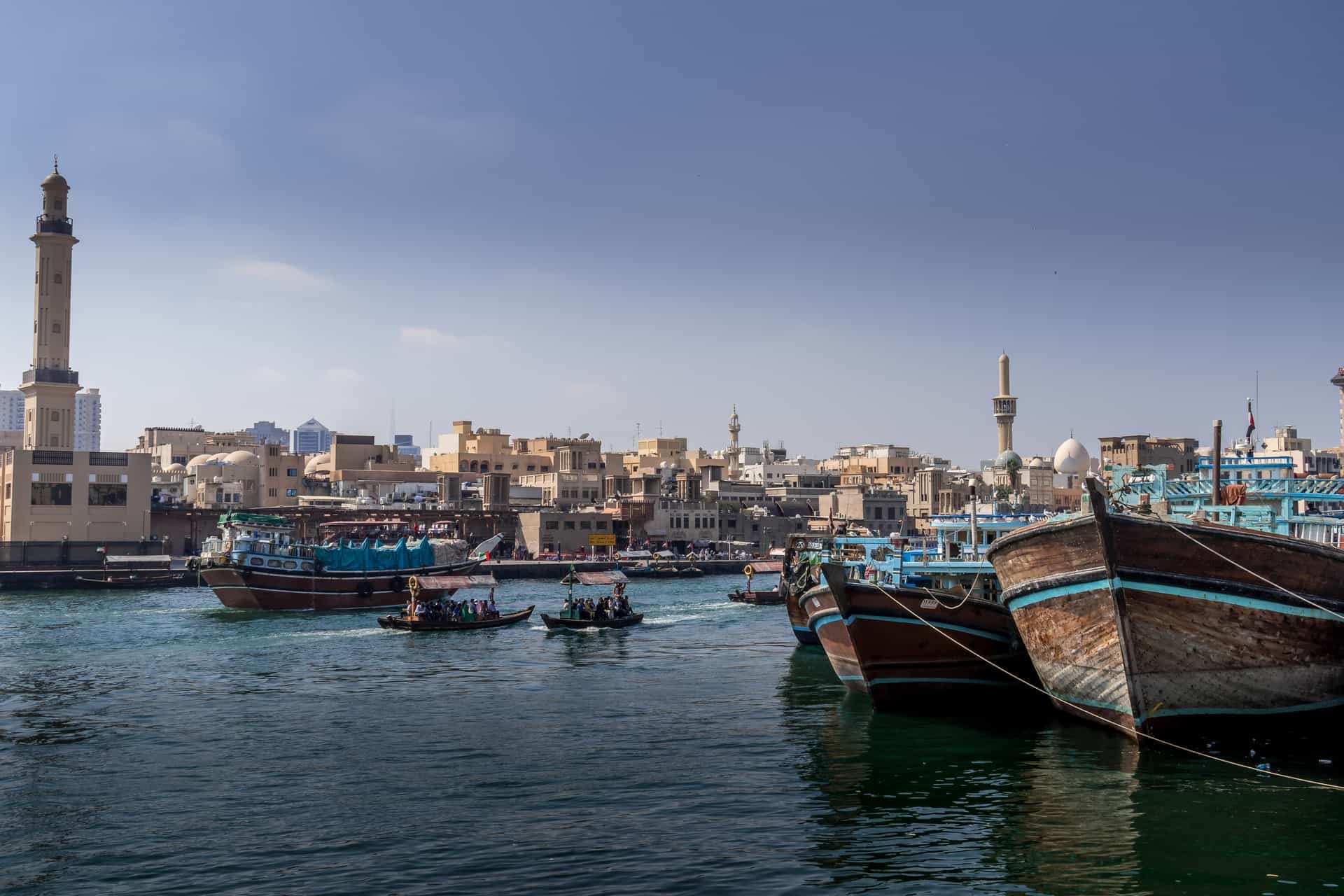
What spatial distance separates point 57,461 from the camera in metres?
91.6

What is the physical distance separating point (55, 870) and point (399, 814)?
5351mm

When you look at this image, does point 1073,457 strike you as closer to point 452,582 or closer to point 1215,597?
point 452,582

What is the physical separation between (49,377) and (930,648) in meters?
91.8

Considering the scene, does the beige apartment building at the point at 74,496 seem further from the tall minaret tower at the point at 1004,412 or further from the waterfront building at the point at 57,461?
the tall minaret tower at the point at 1004,412

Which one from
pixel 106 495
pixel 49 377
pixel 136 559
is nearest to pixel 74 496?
pixel 106 495

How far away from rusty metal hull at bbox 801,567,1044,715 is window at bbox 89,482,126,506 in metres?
78.4

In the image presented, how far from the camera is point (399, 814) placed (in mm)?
20984

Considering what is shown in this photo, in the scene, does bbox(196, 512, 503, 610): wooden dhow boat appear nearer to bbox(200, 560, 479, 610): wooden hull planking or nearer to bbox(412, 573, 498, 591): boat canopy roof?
bbox(200, 560, 479, 610): wooden hull planking

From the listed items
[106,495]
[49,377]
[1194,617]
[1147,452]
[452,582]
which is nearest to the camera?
[1194,617]

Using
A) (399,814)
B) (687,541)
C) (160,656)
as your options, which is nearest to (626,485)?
(687,541)

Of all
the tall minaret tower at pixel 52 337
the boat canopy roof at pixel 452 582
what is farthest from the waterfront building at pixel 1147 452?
the tall minaret tower at pixel 52 337

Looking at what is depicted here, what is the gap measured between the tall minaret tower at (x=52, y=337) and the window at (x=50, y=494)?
29.9 ft

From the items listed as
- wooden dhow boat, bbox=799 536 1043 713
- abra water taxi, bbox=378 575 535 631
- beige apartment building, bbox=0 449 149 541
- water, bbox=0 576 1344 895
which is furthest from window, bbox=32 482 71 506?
wooden dhow boat, bbox=799 536 1043 713

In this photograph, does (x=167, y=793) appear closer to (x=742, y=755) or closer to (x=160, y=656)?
(x=742, y=755)
